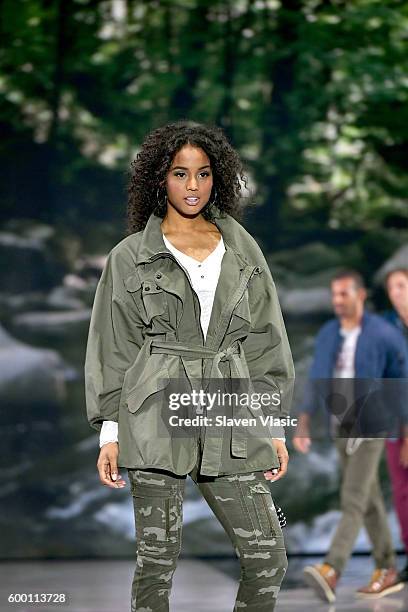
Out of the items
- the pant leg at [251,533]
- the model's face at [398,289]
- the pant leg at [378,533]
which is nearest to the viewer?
the pant leg at [251,533]

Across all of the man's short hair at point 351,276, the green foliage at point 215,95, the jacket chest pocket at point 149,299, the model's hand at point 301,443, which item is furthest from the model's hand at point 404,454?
the jacket chest pocket at point 149,299

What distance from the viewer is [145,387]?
2.57 m

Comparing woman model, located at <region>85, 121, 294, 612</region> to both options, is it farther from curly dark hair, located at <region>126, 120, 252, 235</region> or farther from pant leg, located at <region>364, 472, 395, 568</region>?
pant leg, located at <region>364, 472, 395, 568</region>

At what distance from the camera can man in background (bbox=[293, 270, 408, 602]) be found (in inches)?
182

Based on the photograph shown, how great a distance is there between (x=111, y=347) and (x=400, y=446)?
272 centimetres

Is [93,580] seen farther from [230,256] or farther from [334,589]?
[230,256]

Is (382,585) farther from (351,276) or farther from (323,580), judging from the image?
(351,276)

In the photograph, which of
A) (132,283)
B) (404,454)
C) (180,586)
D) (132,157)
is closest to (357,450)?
(404,454)

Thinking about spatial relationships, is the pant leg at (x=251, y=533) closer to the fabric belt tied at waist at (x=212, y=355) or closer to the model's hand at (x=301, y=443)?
the fabric belt tied at waist at (x=212, y=355)

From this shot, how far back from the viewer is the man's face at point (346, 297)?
5.32 metres

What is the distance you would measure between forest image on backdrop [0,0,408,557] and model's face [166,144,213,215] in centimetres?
314

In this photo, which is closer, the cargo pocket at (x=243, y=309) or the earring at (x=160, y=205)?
the cargo pocket at (x=243, y=309)

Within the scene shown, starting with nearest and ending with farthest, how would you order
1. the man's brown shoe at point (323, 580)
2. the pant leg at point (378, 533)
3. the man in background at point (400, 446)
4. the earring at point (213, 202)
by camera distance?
the earring at point (213, 202)
the man's brown shoe at point (323, 580)
the pant leg at point (378, 533)
the man in background at point (400, 446)

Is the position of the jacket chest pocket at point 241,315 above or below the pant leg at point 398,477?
above
